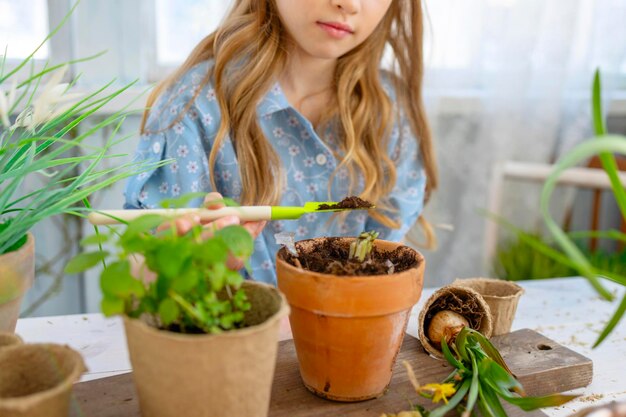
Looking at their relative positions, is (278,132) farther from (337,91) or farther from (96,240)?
(96,240)

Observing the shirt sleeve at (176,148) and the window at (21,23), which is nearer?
the shirt sleeve at (176,148)

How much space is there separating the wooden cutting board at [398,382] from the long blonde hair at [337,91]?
0.44 metres

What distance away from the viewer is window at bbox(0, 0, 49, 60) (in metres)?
1.54

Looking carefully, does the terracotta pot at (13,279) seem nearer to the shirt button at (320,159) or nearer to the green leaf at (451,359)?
the green leaf at (451,359)

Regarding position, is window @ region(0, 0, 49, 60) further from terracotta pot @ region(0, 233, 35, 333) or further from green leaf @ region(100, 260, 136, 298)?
green leaf @ region(100, 260, 136, 298)

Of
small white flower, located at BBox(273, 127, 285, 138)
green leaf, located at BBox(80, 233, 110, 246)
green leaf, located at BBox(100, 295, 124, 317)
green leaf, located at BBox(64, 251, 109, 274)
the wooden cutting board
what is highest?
small white flower, located at BBox(273, 127, 285, 138)

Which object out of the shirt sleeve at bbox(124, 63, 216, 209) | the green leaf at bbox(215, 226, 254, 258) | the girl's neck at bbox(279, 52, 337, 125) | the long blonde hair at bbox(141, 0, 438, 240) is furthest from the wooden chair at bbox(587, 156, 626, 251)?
the green leaf at bbox(215, 226, 254, 258)

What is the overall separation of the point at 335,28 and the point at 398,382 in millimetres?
580

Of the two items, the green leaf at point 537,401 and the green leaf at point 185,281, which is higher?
the green leaf at point 185,281

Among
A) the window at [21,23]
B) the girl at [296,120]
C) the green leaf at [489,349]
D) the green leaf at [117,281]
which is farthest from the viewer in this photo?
the window at [21,23]

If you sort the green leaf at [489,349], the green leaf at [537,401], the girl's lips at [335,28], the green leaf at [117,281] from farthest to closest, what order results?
the girl's lips at [335,28], the green leaf at [489,349], the green leaf at [537,401], the green leaf at [117,281]

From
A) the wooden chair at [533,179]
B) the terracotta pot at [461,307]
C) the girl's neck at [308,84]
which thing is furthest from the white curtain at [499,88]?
the terracotta pot at [461,307]

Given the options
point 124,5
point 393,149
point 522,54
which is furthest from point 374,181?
point 522,54

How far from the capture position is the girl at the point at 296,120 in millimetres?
1050
